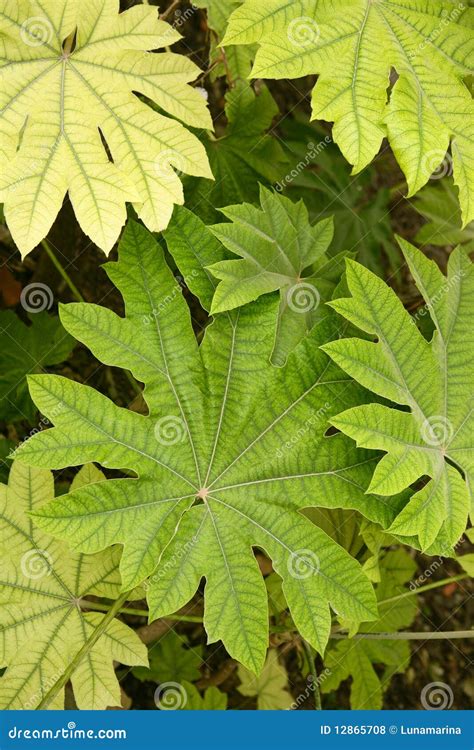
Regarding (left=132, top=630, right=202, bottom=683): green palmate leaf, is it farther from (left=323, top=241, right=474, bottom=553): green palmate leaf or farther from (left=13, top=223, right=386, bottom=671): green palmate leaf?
(left=323, top=241, right=474, bottom=553): green palmate leaf

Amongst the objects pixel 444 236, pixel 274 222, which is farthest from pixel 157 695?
pixel 444 236

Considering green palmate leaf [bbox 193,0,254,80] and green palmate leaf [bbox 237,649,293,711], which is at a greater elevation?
green palmate leaf [bbox 193,0,254,80]

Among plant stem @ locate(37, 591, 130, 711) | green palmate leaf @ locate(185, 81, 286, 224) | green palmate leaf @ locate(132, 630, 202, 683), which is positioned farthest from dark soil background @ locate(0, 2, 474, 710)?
plant stem @ locate(37, 591, 130, 711)

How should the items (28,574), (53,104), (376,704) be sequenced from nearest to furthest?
(53,104) < (28,574) < (376,704)

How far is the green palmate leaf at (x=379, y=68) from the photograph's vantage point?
1846 millimetres

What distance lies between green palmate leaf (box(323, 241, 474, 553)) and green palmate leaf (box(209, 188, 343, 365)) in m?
0.27

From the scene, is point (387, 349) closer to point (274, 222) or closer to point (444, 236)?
point (274, 222)

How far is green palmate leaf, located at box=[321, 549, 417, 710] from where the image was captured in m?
3.02

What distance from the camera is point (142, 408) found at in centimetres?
271

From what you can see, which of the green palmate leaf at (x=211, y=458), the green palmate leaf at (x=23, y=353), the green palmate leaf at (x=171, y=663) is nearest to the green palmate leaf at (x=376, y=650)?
the green palmate leaf at (x=171, y=663)

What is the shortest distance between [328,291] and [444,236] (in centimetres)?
107

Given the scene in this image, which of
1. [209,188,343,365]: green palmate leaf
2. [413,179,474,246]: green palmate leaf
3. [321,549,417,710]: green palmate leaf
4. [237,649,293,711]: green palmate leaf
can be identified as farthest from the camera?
[237,649,293,711]: green palmate leaf

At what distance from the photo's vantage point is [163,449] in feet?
6.65

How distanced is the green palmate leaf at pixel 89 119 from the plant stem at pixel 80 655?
3.50ft
